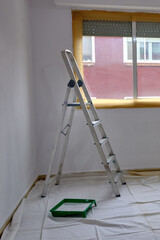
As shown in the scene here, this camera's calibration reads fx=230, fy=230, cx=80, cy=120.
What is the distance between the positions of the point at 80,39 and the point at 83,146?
142 cm

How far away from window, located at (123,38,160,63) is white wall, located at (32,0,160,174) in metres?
0.71

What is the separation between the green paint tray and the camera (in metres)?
1.93

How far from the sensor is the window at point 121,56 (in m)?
3.11

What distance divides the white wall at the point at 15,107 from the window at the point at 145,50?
133cm

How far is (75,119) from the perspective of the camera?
3.10 meters

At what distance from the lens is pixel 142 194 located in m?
2.36

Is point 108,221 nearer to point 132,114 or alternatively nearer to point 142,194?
point 142,194

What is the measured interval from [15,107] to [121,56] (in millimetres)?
1720

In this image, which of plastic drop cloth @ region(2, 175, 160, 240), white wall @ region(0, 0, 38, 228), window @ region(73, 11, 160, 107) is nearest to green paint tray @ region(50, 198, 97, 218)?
plastic drop cloth @ region(2, 175, 160, 240)

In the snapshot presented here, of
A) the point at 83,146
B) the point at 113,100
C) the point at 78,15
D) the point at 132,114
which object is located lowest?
the point at 83,146

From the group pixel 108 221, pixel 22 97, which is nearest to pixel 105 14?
pixel 22 97

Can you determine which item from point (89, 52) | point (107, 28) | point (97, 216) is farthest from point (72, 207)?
point (107, 28)

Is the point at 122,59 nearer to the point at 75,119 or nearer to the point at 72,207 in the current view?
the point at 75,119

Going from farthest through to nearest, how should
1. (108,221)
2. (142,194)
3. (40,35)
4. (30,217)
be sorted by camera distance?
1. (40,35)
2. (142,194)
3. (30,217)
4. (108,221)
